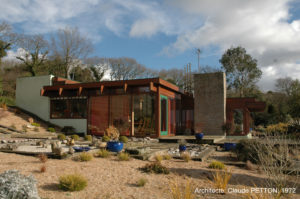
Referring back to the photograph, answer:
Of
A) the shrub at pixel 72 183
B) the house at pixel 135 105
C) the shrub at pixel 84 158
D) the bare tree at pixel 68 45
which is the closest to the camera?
the shrub at pixel 72 183

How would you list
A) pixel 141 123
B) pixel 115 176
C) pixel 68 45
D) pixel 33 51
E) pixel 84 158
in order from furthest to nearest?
pixel 68 45
pixel 33 51
pixel 141 123
pixel 84 158
pixel 115 176

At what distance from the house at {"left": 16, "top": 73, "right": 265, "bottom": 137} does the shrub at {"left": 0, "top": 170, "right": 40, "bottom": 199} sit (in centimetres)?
879

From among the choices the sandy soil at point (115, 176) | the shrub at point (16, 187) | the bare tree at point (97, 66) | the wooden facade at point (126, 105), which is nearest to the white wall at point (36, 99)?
the wooden facade at point (126, 105)

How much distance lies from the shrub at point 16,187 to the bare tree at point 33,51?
78.2 ft

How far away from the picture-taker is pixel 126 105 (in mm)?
13227

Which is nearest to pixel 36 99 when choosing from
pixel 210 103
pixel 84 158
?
pixel 210 103

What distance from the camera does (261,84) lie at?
2855 centimetres

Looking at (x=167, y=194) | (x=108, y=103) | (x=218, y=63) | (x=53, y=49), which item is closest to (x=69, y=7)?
(x=108, y=103)

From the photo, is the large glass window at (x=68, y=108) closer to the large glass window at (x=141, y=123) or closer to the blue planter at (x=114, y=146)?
the large glass window at (x=141, y=123)

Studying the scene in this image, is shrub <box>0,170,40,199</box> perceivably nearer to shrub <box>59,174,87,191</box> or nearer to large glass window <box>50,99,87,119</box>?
shrub <box>59,174,87,191</box>

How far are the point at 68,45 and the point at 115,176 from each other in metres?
25.8

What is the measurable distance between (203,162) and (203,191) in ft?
8.57

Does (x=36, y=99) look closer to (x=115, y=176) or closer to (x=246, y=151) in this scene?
(x=115, y=176)

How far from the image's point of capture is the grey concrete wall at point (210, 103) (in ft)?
47.9
